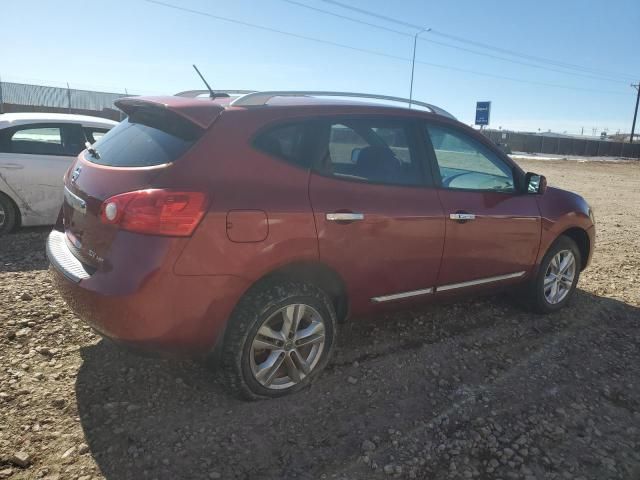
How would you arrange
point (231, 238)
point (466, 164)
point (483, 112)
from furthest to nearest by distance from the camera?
point (483, 112)
point (466, 164)
point (231, 238)

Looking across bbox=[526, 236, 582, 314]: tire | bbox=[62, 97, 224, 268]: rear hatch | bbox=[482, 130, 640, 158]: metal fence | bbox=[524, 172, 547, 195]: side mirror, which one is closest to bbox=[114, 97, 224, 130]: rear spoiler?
bbox=[62, 97, 224, 268]: rear hatch

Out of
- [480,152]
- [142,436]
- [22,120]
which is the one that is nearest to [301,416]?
[142,436]

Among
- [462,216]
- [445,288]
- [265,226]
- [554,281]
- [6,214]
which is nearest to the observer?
[265,226]

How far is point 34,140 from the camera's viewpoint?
6.24 metres

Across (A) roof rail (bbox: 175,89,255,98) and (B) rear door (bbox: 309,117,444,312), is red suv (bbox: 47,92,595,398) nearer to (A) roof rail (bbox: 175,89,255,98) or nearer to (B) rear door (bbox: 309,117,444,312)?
(B) rear door (bbox: 309,117,444,312)

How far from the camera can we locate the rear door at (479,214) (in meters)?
3.69

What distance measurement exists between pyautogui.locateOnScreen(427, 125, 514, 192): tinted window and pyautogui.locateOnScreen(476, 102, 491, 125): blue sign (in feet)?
106

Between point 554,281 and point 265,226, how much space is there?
10.4 feet

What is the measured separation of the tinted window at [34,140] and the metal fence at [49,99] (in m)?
20.6

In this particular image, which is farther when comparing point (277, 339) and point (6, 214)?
point (6, 214)

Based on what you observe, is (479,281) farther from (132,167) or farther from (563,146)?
(563,146)

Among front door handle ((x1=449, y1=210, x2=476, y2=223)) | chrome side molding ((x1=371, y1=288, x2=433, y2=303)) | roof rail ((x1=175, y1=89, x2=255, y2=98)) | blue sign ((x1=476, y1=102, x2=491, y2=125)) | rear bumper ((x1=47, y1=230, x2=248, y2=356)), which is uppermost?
blue sign ((x1=476, y1=102, x2=491, y2=125))

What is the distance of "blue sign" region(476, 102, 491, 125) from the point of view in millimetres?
34125

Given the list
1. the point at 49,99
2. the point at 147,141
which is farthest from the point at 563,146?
the point at 147,141
